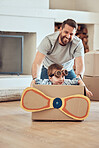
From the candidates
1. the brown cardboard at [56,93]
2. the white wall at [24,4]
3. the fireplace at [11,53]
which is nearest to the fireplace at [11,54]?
the fireplace at [11,53]

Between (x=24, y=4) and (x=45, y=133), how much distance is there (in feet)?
8.73

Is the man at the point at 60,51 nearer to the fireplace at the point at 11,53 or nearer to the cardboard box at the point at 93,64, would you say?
the cardboard box at the point at 93,64

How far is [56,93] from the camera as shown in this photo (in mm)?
2408

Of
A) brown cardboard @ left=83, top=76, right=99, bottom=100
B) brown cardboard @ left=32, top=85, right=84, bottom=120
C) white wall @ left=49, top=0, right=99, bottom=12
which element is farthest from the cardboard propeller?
white wall @ left=49, top=0, right=99, bottom=12

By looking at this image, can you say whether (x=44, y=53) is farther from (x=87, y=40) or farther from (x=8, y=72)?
(x=87, y=40)

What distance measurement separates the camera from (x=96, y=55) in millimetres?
3670

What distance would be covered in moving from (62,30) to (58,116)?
73 centimetres

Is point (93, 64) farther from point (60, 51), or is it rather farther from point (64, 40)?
point (64, 40)

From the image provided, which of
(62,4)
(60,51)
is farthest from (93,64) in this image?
(62,4)

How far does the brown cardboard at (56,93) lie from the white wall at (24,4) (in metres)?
2.04

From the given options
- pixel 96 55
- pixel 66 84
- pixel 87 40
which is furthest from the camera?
pixel 87 40

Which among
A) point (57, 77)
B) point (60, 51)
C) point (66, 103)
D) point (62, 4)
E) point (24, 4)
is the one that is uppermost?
point (62, 4)

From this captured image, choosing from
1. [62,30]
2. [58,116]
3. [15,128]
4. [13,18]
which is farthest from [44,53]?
[13,18]

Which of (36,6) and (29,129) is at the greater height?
(36,6)
